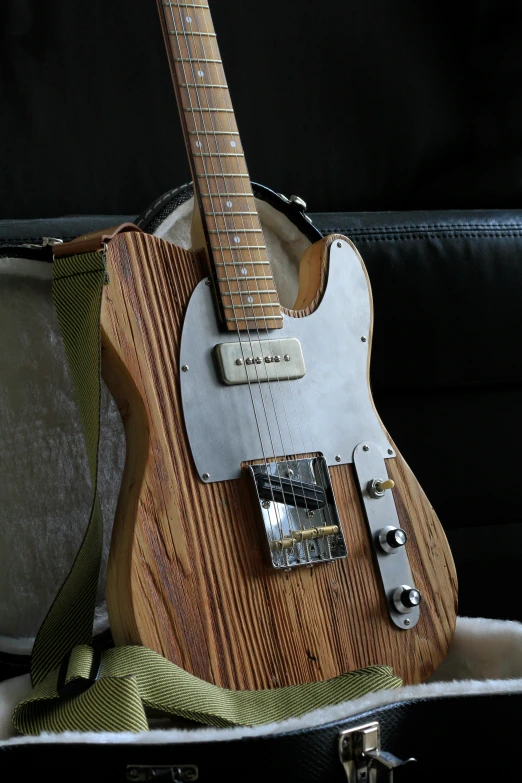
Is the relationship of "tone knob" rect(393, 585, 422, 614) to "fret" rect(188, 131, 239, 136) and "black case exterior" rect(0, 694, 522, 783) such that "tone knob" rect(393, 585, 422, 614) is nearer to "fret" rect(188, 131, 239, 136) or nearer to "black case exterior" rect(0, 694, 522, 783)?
"black case exterior" rect(0, 694, 522, 783)

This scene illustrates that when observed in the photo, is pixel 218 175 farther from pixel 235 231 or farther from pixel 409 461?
pixel 409 461

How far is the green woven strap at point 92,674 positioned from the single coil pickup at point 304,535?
107mm

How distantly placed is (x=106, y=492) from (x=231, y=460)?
0.60 ft

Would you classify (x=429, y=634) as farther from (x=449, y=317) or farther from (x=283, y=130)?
(x=283, y=130)

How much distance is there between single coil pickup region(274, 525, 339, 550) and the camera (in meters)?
0.66

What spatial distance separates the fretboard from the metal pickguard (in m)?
0.02

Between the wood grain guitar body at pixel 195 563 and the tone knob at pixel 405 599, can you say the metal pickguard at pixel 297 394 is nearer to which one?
the wood grain guitar body at pixel 195 563

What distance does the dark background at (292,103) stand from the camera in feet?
3.95

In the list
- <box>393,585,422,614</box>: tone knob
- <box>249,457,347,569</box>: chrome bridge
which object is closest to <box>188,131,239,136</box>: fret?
<box>249,457,347,569</box>: chrome bridge

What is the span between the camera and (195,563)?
0.64 m

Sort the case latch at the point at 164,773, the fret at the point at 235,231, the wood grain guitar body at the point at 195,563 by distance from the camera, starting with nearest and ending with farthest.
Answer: the case latch at the point at 164,773 → the wood grain guitar body at the point at 195,563 → the fret at the point at 235,231

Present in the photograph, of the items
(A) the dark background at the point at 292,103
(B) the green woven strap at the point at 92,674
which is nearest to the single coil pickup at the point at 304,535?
(B) the green woven strap at the point at 92,674

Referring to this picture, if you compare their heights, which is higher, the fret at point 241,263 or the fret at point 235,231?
the fret at point 235,231

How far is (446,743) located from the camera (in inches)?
21.4
